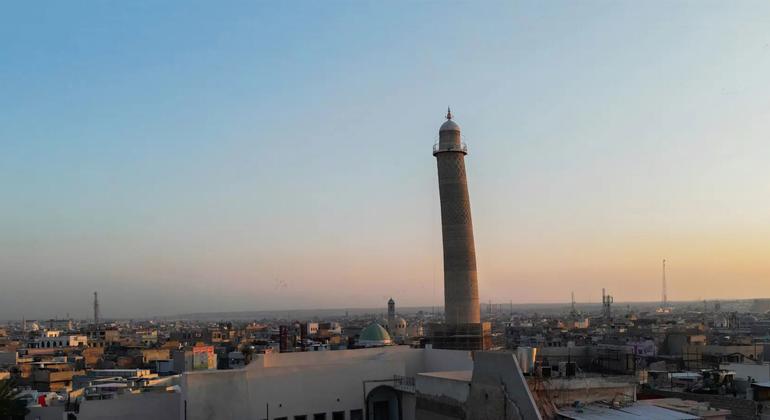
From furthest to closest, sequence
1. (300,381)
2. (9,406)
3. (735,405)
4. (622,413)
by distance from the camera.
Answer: (9,406)
(300,381)
(735,405)
(622,413)

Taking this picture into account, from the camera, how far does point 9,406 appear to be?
2288 cm

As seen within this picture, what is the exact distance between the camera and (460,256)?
36.2 meters

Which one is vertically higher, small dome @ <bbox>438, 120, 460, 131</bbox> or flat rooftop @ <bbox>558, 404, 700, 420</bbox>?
small dome @ <bbox>438, 120, 460, 131</bbox>

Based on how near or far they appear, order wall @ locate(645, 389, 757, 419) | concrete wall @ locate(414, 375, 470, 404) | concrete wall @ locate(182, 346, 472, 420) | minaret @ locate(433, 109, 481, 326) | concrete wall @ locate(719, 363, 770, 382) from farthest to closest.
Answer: minaret @ locate(433, 109, 481, 326)
concrete wall @ locate(719, 363, 770, 382)
concrete wall @ locate(182, 346, 472, 420)
wall @ locate(645, 389, 757, 419)
concrete wall @ locate(414, 375, 470, 404)

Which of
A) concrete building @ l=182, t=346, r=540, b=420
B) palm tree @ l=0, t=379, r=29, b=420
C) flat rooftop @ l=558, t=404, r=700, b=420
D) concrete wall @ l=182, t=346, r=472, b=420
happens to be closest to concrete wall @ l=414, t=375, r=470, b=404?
concrete building @ l=182, t=346, r=540, b=420

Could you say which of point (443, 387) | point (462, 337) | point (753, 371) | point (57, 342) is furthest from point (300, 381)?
A: point (57, 342)

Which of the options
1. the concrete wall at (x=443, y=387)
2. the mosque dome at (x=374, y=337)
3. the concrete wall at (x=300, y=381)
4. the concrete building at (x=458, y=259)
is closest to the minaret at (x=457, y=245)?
the concrete building at (x=458, y=259)

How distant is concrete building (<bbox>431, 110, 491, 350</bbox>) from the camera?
119 ft

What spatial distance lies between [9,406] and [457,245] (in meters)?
20.9

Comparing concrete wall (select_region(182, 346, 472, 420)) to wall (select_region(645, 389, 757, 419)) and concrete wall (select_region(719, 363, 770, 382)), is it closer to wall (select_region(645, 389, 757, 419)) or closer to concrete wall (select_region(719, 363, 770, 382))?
wall (select_region(645, 389, 757, 419))

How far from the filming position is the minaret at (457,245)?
119ft

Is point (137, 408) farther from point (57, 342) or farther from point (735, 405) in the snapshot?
point (57, 342)

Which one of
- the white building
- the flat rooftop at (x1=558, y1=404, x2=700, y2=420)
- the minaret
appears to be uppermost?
the minaret

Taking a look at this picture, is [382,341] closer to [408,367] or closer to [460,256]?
[460,256]
